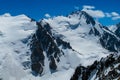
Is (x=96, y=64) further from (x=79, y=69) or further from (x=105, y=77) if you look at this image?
(x=105, y=77)

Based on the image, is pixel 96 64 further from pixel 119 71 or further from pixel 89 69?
pixel 119 71

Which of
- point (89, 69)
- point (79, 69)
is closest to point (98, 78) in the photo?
point (89, 69)

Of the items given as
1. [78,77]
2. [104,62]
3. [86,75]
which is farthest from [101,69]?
[78,77]

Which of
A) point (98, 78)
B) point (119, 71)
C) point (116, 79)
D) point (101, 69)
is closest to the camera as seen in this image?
point (116, 79)

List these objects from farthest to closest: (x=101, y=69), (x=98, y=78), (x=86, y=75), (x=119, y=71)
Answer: (x=86, y=75) → (x=101, y=69) → (x=98, y=78) → (x=119, y=71)

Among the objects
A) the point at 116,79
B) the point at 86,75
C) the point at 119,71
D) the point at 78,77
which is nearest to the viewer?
the point at 116,79

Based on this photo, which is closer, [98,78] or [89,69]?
[98,78]
